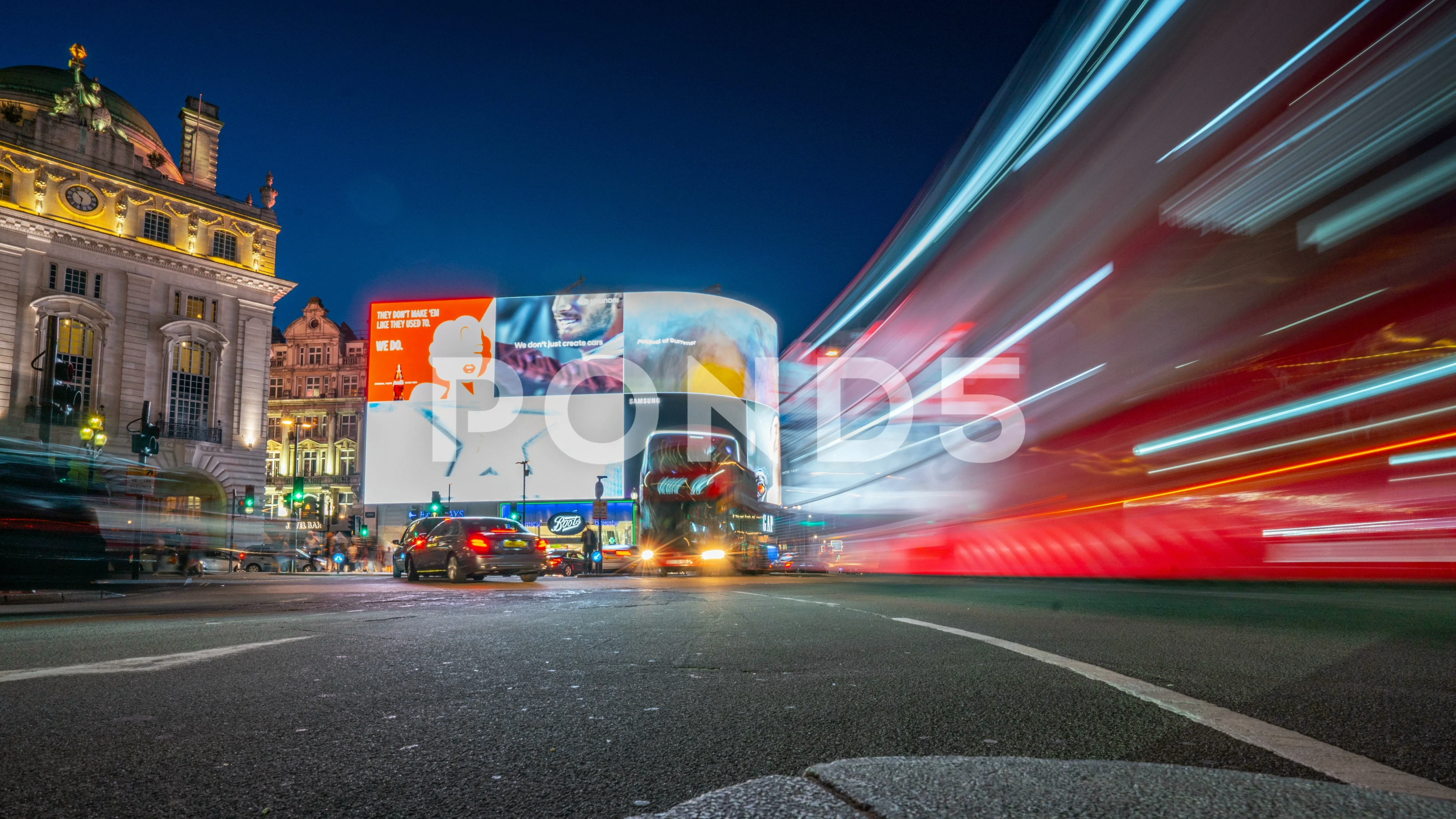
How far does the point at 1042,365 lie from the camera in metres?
10.4

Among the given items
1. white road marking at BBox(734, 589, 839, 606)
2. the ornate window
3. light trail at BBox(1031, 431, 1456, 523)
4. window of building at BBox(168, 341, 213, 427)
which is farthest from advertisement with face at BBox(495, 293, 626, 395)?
light trail at BBox(1031, 431, 1456, 523)

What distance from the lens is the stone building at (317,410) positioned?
72375mm

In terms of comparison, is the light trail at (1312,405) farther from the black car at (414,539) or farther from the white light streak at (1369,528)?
the black car at (414,539)

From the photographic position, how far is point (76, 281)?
42.8 meters

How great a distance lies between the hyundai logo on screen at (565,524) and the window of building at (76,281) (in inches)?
1103

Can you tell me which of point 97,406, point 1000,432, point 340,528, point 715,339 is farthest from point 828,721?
point 340,528

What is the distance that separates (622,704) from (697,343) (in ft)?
195

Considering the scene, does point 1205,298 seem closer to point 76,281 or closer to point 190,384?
point 76,281

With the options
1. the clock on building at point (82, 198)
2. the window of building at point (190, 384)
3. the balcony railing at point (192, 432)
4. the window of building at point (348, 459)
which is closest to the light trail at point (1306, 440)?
the balcony railing at point (192, 432)

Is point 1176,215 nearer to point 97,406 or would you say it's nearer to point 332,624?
point 332,624

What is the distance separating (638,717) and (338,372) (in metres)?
77.3

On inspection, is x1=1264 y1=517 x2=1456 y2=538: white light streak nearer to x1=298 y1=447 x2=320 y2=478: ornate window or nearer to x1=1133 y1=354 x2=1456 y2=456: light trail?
x1=1133 y1=354 x2=1456 y2=456: light trail

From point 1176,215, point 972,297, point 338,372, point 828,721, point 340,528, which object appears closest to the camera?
point 828,721

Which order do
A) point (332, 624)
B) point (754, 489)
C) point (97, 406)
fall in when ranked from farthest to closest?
1. point (97, 406)
2. point (754, 489)
3. point (332, 624)
